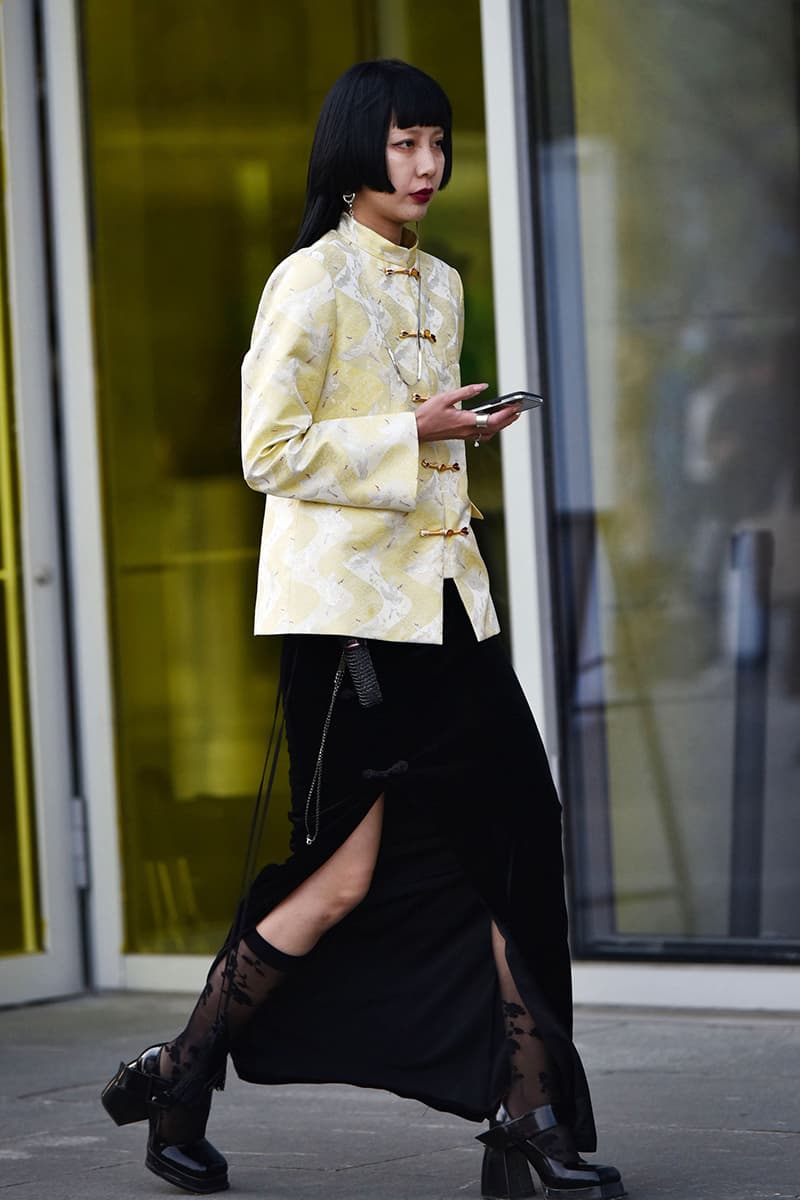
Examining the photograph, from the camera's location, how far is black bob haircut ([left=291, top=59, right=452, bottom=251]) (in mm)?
3043

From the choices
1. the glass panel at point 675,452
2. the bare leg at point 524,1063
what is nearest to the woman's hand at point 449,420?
the bare leg at point 524,1063

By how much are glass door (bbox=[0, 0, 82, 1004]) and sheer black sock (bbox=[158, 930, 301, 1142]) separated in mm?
2458

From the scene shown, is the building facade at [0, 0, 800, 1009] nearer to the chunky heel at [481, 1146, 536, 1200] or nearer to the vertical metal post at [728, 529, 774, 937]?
the vertical metal post at [728, 529, 774, 937]

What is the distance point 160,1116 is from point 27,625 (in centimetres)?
262

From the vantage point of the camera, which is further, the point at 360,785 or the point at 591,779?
the point at 591,779

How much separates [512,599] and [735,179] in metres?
1.47

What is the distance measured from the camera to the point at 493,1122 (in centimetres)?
306

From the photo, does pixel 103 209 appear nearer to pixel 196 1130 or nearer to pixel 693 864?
pixel 693 864

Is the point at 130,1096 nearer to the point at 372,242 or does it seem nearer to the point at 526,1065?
the point at 526,1065

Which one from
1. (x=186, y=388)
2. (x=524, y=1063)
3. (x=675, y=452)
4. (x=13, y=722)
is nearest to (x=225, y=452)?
(x=186, y=388)

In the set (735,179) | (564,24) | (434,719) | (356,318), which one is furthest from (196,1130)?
(735,179)

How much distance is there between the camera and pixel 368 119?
10.0ft

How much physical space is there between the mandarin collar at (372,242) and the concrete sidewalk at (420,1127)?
1440 millimetres

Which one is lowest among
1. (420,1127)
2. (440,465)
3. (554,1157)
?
(420,1127)
